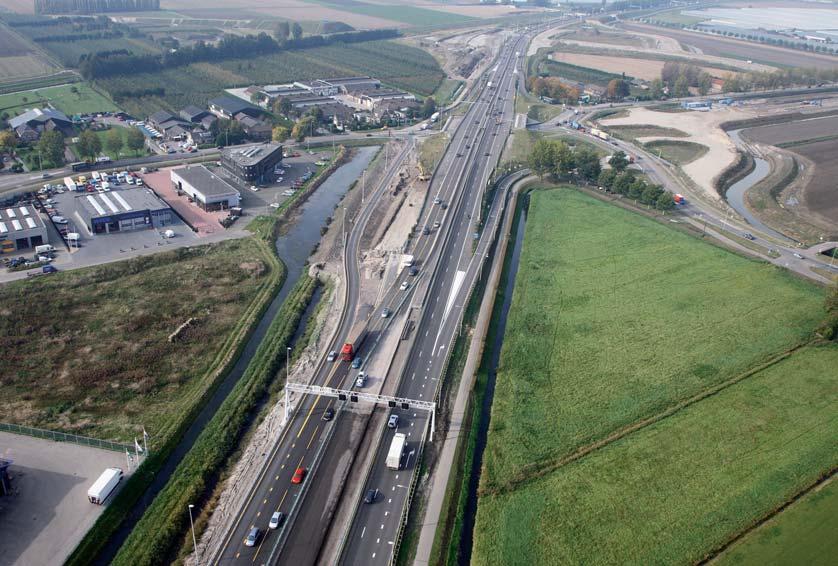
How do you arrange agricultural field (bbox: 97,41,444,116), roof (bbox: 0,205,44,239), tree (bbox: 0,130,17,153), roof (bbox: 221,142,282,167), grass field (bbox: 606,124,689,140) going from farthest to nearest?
agricultural field (bbox: 97,41,444,116), grass field (bbox: 606,124,689,140), tree (bbox: 0,130,17,153), roof (bbox: 221,142,282,167), roof (bbox: 0,205,44,239)

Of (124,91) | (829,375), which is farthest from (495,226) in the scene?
(124,91)

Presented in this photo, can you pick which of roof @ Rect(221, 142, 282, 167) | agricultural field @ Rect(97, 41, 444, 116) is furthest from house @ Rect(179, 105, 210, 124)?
roof @ Rect(221, 142, 282, 167)

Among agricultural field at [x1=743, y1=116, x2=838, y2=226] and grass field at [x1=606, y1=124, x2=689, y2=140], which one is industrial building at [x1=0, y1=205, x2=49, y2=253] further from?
grass field at [x1=606, y1=124, x2=689, y2=140]

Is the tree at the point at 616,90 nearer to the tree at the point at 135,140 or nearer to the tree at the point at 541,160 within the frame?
the tree at the point at 541,160

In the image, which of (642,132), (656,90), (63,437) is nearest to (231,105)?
(642,132)

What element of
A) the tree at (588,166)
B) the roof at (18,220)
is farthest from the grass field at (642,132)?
the roof at (18,220)

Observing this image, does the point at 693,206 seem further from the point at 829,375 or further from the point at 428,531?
the point at 428,531

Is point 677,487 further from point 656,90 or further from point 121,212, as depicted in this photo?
point 656,90
